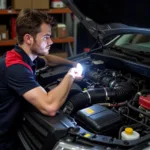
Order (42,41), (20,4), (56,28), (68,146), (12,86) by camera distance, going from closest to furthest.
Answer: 1. (68,146)
2. (12,86)
3. (42,41)
4. (20,4)
5. (56,28)

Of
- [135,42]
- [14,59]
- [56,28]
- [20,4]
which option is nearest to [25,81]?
[14,59]

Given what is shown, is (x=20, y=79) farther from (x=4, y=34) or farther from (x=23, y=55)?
(x=4, y=34)

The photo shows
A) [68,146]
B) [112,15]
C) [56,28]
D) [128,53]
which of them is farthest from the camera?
[56,28]

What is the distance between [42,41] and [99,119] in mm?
571

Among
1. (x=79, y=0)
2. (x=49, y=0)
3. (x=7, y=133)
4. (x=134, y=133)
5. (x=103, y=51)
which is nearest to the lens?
(x=134, y=133)

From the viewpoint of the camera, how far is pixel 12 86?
145cm

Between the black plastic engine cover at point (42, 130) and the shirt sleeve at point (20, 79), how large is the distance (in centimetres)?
16

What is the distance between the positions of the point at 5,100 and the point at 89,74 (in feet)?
2.15

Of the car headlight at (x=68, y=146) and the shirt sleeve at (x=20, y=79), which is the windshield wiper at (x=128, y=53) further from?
the car headlight at (x=68, y=146)

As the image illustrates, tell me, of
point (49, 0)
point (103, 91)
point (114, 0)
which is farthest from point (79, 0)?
point (49, 0)

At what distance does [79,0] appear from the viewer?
5.95 ft

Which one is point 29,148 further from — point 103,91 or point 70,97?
point 103,91

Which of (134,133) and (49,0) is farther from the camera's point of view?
(49,0)

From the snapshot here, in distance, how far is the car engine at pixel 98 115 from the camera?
46.9 inches
